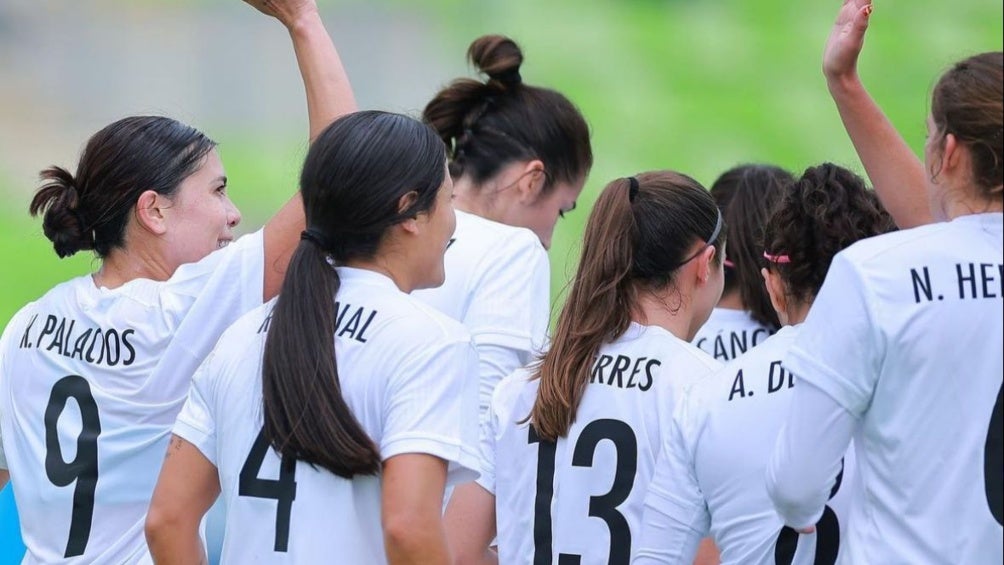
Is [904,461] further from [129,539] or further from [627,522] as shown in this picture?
[129,539]

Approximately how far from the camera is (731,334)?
379cm

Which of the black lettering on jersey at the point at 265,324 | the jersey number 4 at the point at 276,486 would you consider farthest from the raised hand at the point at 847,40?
the jersey number 4 at the point at 276,486

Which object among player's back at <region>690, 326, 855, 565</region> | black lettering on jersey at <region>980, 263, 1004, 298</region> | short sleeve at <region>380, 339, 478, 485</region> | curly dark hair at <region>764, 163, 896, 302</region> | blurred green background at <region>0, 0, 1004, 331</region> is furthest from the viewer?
blurred green background at <region>0, 0, 1004, 331</region>

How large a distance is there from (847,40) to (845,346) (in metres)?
0.82

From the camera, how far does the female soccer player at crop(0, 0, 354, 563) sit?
253cm

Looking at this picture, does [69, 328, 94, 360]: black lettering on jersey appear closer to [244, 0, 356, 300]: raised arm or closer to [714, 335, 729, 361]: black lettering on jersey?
[244, 0, 356, 300]: raised arm

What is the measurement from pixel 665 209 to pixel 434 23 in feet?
28.4

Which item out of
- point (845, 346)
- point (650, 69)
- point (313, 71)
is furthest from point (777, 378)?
point (650, 69)

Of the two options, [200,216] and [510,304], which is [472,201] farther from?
[200,216]

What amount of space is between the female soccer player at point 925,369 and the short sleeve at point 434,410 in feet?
1.64

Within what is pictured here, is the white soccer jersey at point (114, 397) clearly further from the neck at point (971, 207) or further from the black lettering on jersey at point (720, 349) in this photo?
the black lettering on jersey at point (720, 349)

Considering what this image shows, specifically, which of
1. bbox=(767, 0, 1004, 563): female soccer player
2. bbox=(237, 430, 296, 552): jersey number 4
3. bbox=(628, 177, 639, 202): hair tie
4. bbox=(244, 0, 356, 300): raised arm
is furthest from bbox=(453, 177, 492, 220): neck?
bbox=(767, 0, 1004, 563): female soccer player

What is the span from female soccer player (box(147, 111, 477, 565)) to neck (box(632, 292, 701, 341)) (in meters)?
0.52

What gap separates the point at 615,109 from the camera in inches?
439
